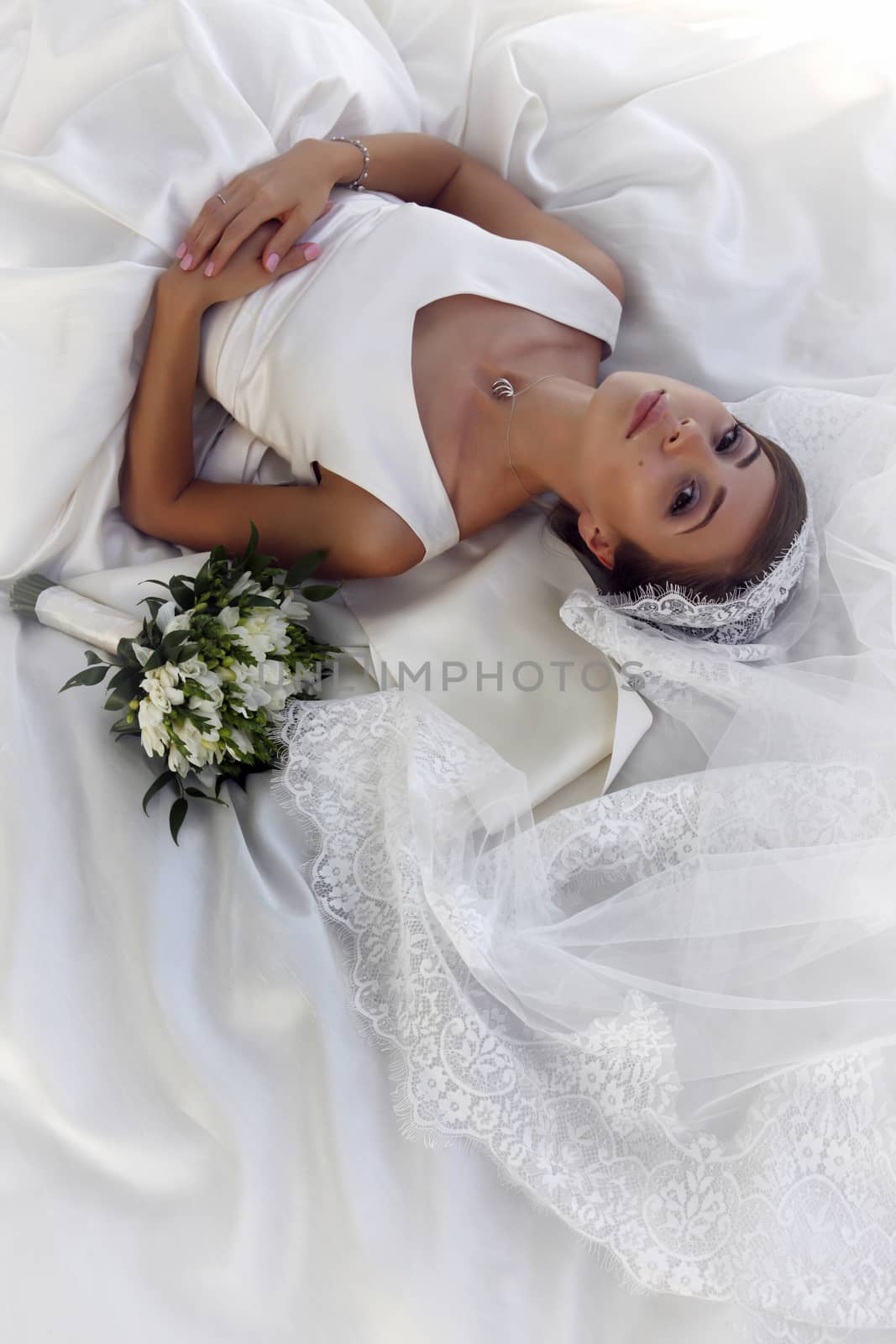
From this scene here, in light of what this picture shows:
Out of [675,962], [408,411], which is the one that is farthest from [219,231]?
[675,962]

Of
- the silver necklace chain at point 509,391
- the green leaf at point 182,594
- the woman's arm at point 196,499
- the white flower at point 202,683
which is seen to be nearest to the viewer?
the white flower at point 202,683

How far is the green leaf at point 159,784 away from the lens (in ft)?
5.62

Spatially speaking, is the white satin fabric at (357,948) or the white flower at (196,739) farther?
the white flower at (196,739)

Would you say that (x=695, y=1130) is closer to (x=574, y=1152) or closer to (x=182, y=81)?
(x=574, y=1152)

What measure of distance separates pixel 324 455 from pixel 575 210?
0.88m

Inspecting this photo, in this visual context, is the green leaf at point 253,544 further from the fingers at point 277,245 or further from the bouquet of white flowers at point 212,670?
the fingers at point 277,245

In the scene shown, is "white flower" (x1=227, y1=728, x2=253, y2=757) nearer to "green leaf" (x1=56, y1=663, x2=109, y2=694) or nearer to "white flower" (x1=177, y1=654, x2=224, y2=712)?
"white flower" (x1=177, y1=654, x2=224, y2=712)

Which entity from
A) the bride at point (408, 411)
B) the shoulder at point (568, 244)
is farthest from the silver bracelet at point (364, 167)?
the shoulder at point (568, 244)

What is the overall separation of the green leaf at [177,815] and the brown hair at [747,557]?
93 centimetres

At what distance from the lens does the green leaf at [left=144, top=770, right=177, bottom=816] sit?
5.62 feet

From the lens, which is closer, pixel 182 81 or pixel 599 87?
pixel 182 81

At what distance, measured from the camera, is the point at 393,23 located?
2373mm

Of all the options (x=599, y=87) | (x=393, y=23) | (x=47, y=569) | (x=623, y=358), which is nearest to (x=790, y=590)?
(x=623, y=358)

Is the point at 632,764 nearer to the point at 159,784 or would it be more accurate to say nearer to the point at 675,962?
the point at 675,962
